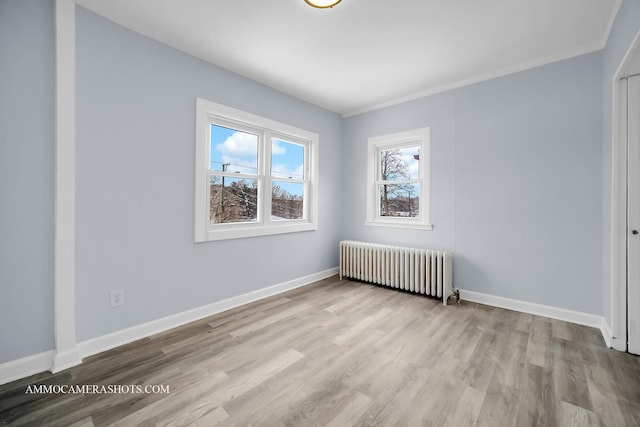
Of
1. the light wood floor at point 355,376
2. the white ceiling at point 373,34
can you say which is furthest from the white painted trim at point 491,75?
the light wood floor at point 355,376

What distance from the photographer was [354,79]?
3.36 meters

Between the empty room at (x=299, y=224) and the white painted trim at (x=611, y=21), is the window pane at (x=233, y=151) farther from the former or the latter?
the white painted trim at (x=611, y=21)

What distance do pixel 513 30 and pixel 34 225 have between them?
4107 millimetres

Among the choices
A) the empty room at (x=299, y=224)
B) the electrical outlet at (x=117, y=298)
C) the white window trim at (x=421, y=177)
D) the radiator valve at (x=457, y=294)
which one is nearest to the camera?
the empty room at (x=299, y=224)

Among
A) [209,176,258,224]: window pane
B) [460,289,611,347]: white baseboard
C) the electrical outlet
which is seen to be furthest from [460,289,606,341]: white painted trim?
the electrical outlet

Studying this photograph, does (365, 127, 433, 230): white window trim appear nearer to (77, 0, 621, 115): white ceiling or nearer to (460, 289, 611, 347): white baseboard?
(77, 0, 621, 115): white ceiling

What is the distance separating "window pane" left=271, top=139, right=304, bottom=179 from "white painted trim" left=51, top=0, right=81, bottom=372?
2.05 metres

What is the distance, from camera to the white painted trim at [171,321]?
2192 mm

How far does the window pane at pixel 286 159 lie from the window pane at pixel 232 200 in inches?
17.4

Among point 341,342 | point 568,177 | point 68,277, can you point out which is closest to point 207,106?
point 68,277

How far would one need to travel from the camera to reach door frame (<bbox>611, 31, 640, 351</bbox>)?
2178 mm

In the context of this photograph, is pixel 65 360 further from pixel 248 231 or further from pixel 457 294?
pixel 457 294

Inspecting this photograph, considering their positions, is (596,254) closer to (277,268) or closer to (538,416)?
(538,416)

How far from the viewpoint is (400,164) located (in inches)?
163
